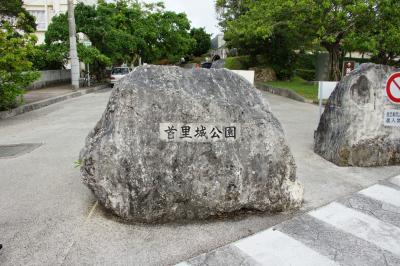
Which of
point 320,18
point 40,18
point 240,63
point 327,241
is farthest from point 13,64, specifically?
point 40,18

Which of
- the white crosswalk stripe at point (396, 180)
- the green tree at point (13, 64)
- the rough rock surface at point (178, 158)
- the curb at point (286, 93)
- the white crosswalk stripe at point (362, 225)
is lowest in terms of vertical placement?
the white crosswalk stripe at point (362, 225)

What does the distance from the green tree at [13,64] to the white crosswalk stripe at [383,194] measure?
10384 mm

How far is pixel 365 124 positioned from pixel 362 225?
2598 millimetres

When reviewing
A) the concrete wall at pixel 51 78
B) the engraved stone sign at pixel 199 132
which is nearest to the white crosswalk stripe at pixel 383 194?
the engraved stone sign at pixel 199 132

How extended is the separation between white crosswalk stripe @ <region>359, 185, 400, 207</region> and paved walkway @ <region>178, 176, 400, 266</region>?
14cm

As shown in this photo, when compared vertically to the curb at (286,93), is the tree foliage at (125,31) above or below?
above

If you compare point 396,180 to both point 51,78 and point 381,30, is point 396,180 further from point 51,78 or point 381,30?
point 51,78

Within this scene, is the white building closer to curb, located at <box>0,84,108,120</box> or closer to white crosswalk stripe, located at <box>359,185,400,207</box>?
curb, located at <box>0,84,108,120</box>

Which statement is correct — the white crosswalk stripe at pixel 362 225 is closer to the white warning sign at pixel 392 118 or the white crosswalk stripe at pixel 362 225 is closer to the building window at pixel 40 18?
the white warning sign at pixel 392 118

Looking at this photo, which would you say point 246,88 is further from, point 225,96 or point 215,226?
point 215,226

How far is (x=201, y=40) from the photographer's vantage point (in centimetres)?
5991

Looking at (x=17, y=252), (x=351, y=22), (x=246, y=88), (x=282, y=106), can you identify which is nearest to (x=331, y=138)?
(x=246, y=88)

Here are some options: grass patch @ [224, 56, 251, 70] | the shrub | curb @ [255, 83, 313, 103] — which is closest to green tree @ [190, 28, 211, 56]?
grass patch @ [224, 56, 251, 70]

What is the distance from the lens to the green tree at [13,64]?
35.4ft
